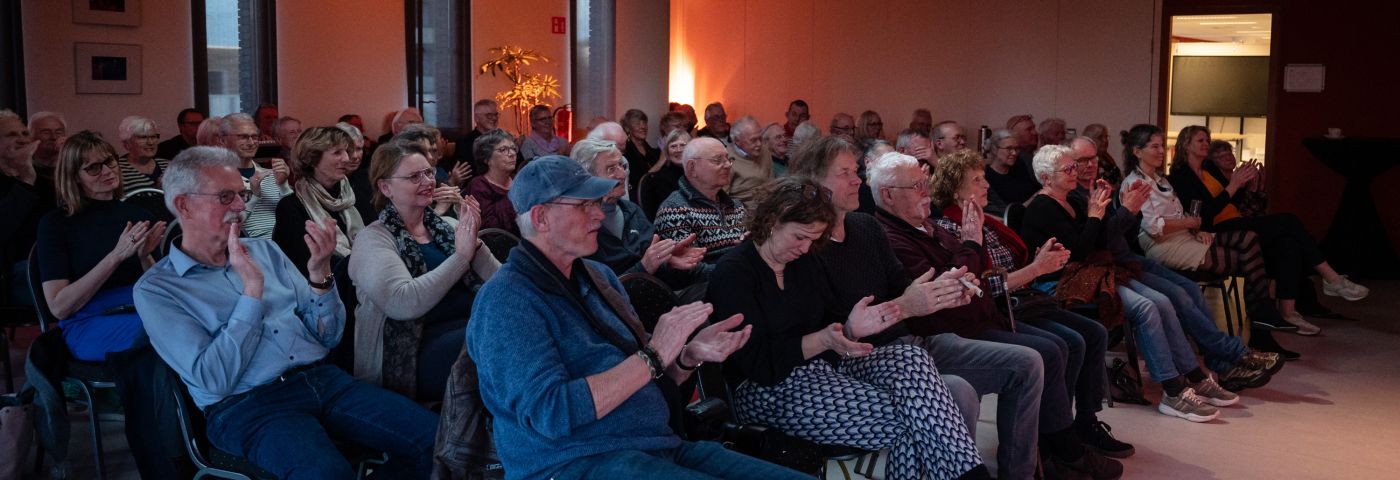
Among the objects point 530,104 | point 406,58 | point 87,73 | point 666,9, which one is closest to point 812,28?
point 666,9

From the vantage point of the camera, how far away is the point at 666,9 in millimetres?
12461

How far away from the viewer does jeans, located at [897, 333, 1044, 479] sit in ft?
13.1

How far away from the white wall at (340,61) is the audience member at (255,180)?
256 centimetres

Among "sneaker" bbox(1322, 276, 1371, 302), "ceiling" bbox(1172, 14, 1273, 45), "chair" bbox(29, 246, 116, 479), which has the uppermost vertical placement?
"ceiling" bbox(1172, 14, 1273, 45)

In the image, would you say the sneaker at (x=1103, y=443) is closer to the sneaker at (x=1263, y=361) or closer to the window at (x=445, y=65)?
the sneaker at (x=1263, y=361)

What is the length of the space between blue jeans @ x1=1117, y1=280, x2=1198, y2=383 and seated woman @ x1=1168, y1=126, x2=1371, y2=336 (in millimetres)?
1782

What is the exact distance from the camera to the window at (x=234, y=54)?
8.29 metres

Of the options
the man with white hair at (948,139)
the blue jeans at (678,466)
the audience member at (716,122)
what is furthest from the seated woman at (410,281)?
the audience member at (716,122)

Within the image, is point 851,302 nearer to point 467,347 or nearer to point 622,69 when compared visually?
point 467,347

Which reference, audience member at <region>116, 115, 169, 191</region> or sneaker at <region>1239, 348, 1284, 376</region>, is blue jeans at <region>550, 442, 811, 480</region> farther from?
audience member at <region>116, 115, 169, 191</region>

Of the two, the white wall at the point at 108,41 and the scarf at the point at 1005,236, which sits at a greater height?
the white wall at the point at 108,41

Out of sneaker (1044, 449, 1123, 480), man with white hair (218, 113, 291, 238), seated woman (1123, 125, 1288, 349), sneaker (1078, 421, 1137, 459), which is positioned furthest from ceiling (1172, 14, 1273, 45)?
man with white hair (218, 113, 291, 238)

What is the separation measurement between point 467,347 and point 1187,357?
3906 mm

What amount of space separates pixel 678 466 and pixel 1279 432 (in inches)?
140
